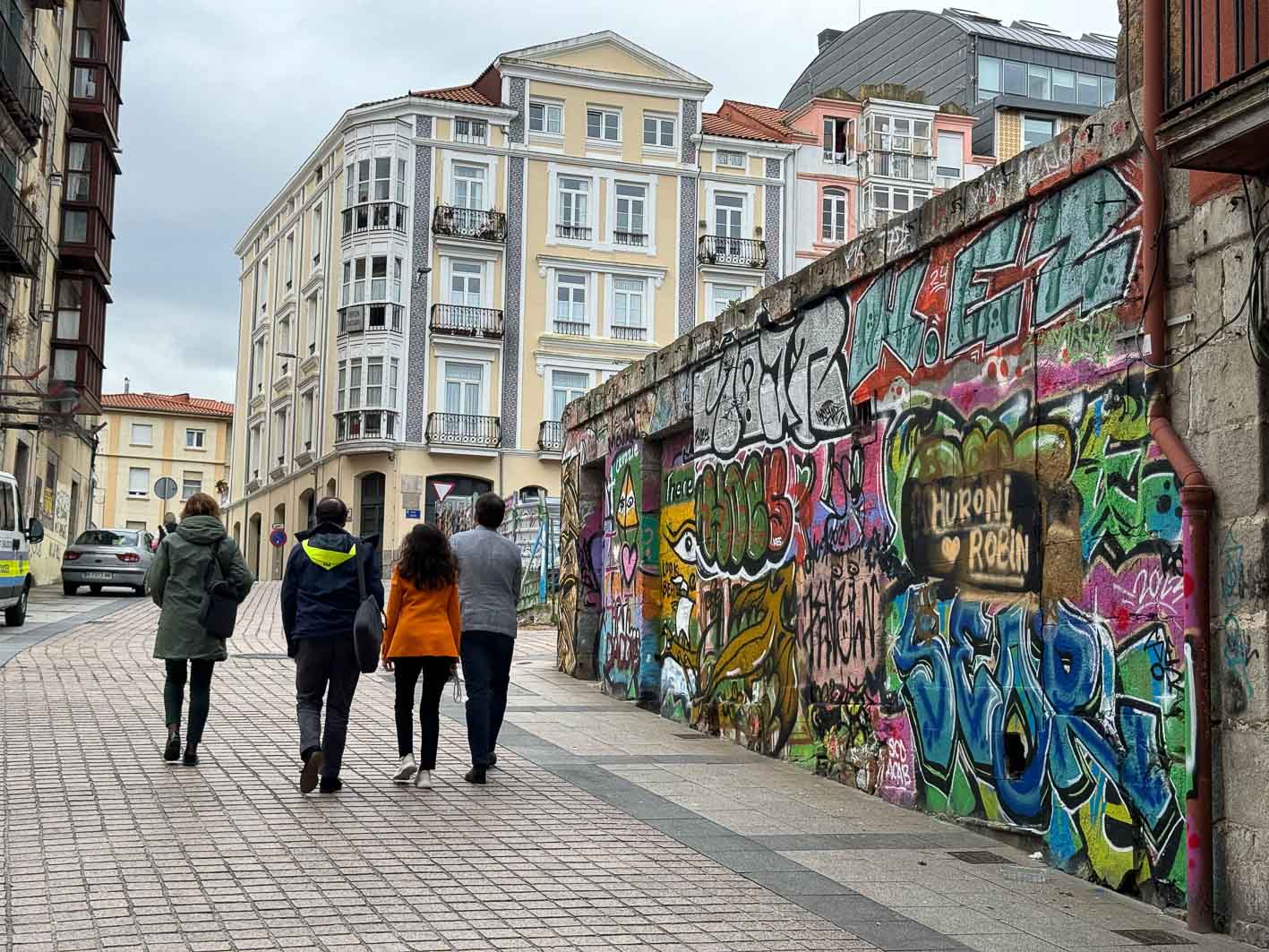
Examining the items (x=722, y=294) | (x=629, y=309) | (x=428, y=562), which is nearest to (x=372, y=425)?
(x=629, y=309)

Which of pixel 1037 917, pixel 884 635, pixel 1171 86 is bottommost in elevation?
pixel 1037 917

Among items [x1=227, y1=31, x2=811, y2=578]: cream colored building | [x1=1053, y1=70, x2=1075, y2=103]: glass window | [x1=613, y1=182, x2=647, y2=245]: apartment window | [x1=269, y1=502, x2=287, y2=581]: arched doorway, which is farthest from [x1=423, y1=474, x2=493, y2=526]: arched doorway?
[x1=1053, y1=70, x2=1075, y2=103]: glass window

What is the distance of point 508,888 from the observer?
6227 millimetres

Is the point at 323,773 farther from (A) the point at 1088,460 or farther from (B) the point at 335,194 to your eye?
(B) the point at 335,194

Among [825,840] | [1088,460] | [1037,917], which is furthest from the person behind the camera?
[825,840]

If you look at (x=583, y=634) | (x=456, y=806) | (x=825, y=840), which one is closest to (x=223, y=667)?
(x=583, y=634)

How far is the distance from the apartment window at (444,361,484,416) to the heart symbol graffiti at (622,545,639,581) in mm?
32475

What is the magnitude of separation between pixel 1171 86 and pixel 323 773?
577cm

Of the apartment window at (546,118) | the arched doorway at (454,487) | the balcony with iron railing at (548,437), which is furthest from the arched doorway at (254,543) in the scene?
the apartment window at (546,118)

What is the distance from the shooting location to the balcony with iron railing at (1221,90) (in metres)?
5.56

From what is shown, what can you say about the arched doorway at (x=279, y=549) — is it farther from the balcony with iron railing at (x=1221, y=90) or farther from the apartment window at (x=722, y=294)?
the balcony with iron railing at (x=1221, y=90)

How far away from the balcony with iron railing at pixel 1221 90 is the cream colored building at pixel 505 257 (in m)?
39.9

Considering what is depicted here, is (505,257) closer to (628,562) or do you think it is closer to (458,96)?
(458,96)

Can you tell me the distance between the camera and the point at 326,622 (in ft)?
28.6
